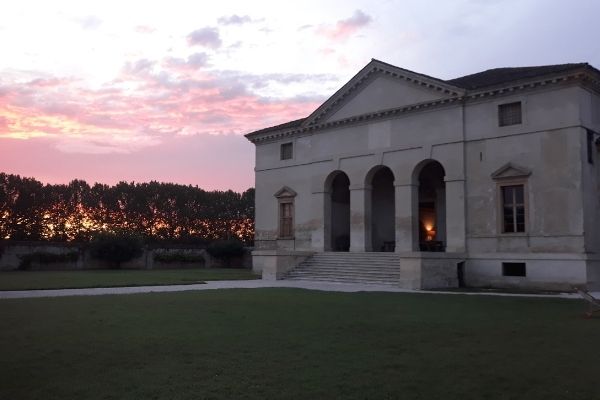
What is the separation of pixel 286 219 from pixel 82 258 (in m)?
17.1

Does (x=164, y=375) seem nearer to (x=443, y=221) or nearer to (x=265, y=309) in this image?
(x=265, y=309)

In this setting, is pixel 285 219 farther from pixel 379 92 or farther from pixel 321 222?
pixel 379 92

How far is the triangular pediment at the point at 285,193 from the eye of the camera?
3556cm

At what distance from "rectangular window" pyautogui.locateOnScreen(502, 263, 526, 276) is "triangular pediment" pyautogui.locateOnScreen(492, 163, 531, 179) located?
3.96m

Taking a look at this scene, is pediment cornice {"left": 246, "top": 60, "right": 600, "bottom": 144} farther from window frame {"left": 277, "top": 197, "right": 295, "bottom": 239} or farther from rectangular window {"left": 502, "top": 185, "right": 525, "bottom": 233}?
rectangular window {"left": 502, "top": 185, "right": 525, "bottom": 233}

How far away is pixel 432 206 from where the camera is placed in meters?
33.9

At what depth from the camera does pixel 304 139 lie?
3516 cm

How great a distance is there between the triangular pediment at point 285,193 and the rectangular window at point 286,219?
0.63m

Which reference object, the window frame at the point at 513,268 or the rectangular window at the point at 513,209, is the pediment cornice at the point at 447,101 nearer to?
the rectangular window at the point at 513,209

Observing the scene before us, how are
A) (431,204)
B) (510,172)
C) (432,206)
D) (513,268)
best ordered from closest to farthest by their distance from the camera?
(513,268), (510,172), (431,204), (432,206)

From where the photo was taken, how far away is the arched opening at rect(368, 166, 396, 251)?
3412 centimetres

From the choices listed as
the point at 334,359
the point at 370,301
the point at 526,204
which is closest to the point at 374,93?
the point at 526,204

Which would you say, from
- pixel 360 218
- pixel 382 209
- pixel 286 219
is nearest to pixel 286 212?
pixel 286 219

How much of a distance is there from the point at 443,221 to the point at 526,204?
6.48 m
